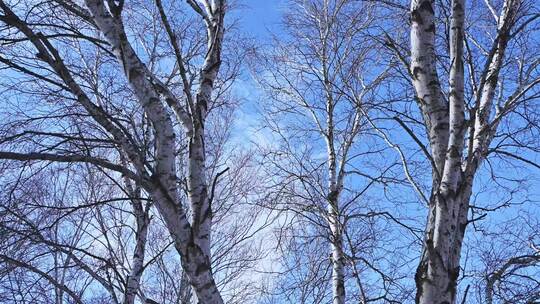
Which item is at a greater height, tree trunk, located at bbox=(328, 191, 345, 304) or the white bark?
tree trunk, located at bbox=(328, 191, 345, 304)

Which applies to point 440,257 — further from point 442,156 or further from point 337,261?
point 337,261

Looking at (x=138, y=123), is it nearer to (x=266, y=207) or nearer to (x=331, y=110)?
(x=266, y=207)

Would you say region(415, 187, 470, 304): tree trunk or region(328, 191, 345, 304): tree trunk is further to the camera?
region(328, 191, 345, 304): tree trunk

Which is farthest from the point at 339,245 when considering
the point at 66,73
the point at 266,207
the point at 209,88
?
the point at 66,73

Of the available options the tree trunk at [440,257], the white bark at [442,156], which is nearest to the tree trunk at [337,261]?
the white bark at [442,156]

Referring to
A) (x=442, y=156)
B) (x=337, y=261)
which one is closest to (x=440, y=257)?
(x=442, y=156)

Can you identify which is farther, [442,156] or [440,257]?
[442,156]

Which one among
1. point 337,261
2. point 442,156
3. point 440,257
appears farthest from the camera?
point 337,261

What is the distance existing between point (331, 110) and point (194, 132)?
4.26 m

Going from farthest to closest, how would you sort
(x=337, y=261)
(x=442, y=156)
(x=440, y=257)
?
(x=337, y=261) → (x=442, y=156) → (x=440, y=257)

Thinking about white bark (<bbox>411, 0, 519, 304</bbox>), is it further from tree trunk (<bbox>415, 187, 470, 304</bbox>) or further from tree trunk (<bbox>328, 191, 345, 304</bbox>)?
tree trunk (<bbox>328, 191, 345, 304</bbox>)

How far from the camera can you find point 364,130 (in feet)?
22.9

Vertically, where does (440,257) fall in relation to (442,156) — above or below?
below

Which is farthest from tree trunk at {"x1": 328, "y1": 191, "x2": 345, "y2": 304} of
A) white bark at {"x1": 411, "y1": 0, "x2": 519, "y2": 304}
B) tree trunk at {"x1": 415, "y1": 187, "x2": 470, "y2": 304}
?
tree trunk at {"x1": 415, "y1": 187, "x2": 470, "y2": 304}
